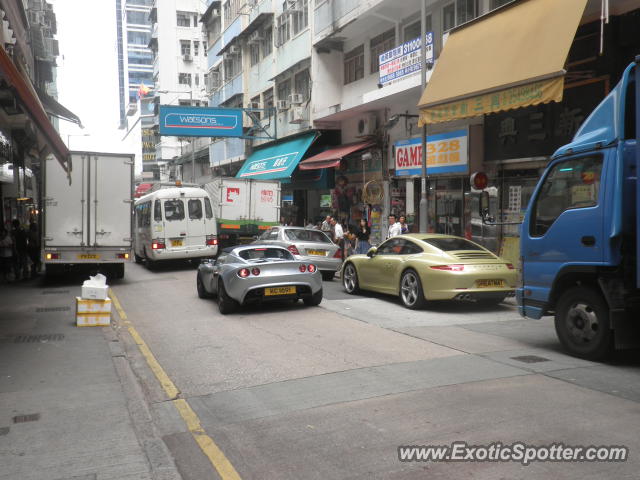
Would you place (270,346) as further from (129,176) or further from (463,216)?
(463,216)

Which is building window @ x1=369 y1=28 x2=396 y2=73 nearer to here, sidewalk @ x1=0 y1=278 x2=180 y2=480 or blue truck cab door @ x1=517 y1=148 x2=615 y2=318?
blue truck cab door @ x1=517 y1=148 x2=615 y2=318

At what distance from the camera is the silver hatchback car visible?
51.5 feet

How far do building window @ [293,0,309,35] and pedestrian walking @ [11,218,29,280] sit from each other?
46.1ft

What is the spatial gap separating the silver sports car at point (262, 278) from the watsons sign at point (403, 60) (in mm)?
8444

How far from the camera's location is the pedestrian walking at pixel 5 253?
674 inches

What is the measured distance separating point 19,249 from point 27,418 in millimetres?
14820

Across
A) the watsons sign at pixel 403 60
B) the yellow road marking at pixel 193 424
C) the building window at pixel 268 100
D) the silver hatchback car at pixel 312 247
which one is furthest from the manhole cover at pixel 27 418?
the building window at pixel 268 100

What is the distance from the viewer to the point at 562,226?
7.21 metres

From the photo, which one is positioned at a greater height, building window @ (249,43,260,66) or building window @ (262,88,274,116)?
building window @ (249,43,260,66)

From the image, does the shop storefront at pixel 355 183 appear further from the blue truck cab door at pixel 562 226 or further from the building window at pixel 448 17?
the blue truck cab door at pixel 562 226

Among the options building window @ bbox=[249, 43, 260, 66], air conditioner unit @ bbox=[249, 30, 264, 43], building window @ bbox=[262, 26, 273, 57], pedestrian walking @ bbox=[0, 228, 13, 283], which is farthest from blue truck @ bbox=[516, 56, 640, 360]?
building window @ bbox=[249, 43, 260, 66]

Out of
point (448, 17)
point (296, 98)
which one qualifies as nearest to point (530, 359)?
point (448, 17)

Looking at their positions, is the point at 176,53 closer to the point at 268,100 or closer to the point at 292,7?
the point at 268,100

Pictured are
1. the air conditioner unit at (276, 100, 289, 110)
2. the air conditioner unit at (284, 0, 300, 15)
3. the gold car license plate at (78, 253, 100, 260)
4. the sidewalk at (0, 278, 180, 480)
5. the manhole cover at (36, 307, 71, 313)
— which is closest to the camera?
the sidewalk at (0, 278, 180, 480)
